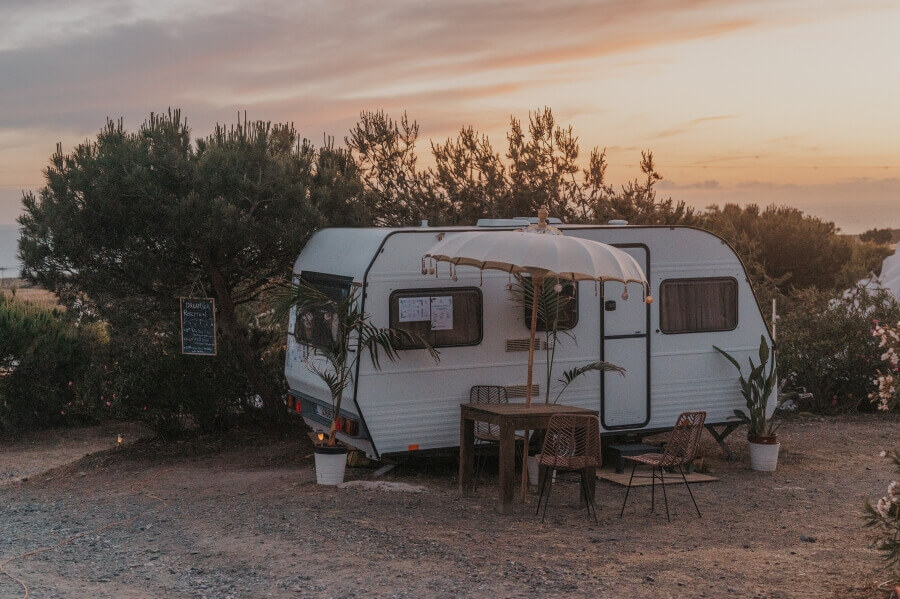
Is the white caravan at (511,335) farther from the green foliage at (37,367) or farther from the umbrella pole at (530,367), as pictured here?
the green foliage at (37,367)

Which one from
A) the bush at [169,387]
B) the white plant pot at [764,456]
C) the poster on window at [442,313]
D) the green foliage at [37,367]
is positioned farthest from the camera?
the green foliage at [37,367]

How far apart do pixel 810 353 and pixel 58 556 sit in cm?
1050

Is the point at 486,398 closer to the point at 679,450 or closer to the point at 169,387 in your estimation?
the point at 679,450

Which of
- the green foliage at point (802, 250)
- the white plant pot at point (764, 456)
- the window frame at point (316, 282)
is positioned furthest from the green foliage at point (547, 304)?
the green foliage at point (802, 250)

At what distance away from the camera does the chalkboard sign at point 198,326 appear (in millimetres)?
10594

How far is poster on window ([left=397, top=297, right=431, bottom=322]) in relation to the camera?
8.76 meters

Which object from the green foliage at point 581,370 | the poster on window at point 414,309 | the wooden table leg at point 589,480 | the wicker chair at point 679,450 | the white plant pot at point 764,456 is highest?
the poster on window at point 414,309

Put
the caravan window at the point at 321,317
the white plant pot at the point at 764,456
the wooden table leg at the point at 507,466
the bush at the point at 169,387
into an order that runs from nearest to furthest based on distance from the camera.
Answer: the wooden table leg at the point at 507,466, the caravan window at the point at 321,317, the white plant pot at the point at 764,456, the bush at the point at 169,387

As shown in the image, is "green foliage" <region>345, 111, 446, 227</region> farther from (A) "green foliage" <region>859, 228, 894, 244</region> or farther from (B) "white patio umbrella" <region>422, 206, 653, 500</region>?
(A) "green foliage" <region>859, 228, 894, 244</region>

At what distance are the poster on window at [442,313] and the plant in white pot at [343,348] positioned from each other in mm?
223

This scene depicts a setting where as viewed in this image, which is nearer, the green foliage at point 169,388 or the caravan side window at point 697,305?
the caravan side window at point 697,305

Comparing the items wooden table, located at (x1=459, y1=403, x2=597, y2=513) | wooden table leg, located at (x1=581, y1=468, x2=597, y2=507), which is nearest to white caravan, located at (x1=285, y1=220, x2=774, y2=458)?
wooden table, located at (x1=459, y1=403, x2=597, y2=513)

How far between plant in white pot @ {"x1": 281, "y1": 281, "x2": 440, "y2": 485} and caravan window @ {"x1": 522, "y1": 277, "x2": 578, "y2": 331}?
3.33 feet

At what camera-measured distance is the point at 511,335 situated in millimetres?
9195
